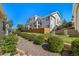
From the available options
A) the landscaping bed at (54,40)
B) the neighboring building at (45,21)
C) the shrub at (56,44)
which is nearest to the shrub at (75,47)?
the landscaping bed at (54,40)

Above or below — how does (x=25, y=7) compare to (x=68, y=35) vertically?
above

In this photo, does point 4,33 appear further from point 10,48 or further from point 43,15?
point 43,15

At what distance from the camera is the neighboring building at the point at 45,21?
15.1 feet

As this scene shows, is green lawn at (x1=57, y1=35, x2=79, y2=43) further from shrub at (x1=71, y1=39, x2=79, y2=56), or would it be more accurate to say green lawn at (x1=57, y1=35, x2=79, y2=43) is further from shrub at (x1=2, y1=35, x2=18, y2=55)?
shrub at (x1=2, y1=35, x2=18, y2=55)

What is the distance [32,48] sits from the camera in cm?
458

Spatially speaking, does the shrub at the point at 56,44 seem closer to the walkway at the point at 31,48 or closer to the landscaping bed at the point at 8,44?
the walkway at the point at 31,48

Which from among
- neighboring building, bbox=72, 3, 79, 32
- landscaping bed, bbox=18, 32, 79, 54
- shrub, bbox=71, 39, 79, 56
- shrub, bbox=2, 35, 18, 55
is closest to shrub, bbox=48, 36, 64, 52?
landscaping bed, bbox=18, 32, 79, 54

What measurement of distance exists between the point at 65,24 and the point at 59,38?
246 millimetres

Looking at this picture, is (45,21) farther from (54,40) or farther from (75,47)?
(75,47)

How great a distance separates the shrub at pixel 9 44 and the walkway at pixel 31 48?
3.8 inches

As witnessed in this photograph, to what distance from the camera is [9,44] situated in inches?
180

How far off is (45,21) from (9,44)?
2.27 feet

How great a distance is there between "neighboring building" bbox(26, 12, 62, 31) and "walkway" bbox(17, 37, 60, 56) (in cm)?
25

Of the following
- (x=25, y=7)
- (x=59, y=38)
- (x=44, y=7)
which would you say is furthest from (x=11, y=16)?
(x=59, y=38)
